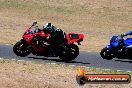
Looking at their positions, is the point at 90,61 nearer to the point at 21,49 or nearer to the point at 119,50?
the point at 119,50

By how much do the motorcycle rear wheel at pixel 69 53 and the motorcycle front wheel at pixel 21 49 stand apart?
1.74 meters

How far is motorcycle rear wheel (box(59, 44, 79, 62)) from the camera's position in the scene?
21281 mm

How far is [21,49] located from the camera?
2159 cm

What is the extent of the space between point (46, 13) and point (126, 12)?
9.19 m

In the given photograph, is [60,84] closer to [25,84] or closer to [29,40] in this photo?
[25,84]

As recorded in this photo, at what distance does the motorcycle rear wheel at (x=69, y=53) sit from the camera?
2128 cm

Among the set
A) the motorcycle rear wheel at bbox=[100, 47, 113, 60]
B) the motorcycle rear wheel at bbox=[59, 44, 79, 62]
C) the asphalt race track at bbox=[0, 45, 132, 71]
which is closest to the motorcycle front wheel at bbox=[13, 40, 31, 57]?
Result: the asphalt race track at bbox=[0, 45, 132, 71]

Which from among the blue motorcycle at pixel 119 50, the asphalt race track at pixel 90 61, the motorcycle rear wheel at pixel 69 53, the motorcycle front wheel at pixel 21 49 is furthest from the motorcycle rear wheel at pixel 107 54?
the motorcycle front wheel at pixel 21 49

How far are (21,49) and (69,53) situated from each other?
8.17 feet

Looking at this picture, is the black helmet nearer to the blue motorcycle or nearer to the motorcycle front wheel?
the motorcycle front wheel

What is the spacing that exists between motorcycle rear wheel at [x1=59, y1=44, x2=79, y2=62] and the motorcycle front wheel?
174 centimetres

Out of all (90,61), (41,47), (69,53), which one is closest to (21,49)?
(41,47)

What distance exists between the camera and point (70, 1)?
4997 cm

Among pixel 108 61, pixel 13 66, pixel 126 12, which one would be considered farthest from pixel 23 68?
pixel 126 12
